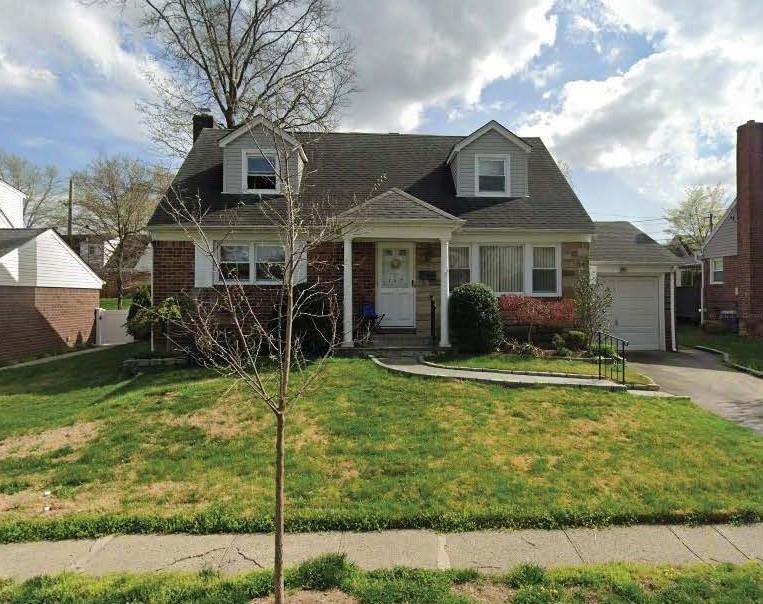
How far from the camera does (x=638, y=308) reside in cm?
1509

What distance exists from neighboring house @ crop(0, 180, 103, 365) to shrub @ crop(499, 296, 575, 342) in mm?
16251

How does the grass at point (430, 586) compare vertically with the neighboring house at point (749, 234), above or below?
below

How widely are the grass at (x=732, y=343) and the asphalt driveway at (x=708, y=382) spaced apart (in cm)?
63

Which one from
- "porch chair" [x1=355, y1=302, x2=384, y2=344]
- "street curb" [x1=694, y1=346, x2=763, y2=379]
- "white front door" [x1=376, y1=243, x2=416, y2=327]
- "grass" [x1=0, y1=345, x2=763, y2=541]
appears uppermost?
"white front door" [x1=376, y1=243, x2=416, y2=327]

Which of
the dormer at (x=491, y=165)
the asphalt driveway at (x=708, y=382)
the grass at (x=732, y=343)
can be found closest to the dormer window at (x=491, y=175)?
the dormer at (x=491, y=165)

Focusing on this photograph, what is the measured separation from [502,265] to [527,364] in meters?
4.08

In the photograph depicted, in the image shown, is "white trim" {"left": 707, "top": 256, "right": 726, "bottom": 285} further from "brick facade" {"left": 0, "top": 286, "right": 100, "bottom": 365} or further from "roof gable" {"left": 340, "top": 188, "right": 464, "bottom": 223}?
"brick facade" {"left": 0, "top": 286, "right": 100, "bottom": 365}

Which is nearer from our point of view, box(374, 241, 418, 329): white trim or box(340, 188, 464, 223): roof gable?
box(340, 188, 464, 223): roof gable

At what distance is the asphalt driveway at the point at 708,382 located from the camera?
8406 mm

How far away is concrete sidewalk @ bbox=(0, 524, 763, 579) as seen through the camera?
3.90 metres

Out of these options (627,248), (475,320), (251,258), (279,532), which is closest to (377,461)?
(279,532)

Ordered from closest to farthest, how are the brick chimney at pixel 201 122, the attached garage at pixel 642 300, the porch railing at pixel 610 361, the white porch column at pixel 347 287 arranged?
1. the porch railing at pixel 610 361
2. the white porch column at pixel 347 287
3. the attached garage at pixel 642 300
4. the brick chimney at pixel 201 122

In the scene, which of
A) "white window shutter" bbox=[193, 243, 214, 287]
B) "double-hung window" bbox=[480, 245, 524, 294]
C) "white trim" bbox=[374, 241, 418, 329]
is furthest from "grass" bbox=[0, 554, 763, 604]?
"double-hung window" bbox=[480, 245, 524, 294]

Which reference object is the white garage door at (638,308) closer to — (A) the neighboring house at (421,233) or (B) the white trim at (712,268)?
(A) the neighboring house at (421,233)
